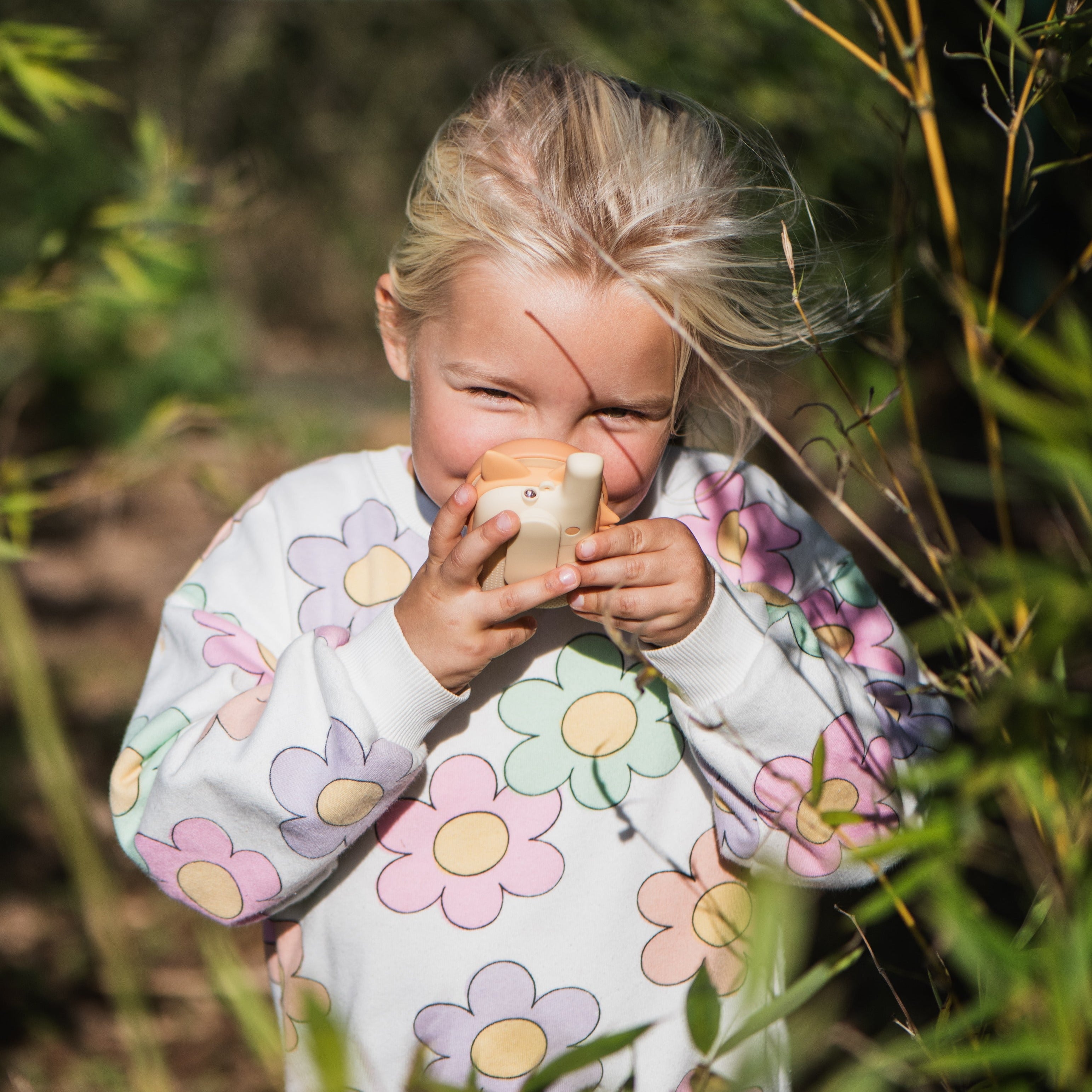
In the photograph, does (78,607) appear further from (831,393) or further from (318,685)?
(318,685)

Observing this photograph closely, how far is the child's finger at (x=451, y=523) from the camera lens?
0.79 m

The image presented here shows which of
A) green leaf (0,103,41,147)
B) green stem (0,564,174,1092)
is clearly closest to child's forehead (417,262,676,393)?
green stem (0,564,174,1092)

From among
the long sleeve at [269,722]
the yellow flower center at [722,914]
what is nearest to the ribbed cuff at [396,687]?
the long sleeve at [269,722]

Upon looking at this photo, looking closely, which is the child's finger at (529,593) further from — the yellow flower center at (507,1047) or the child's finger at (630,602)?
the yellow flower center at (507,1047)

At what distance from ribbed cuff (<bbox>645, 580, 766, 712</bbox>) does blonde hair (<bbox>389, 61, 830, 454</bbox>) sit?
0.20 meters

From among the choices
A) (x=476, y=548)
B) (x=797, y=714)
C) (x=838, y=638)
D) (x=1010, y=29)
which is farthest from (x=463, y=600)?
(x=1010, y=29)

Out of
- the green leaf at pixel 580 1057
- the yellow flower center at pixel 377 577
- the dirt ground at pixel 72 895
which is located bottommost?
the dirt ground at pixel 72 895

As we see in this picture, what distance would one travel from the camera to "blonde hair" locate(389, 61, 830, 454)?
2.83ft

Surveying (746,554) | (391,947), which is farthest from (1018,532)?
(391,947)

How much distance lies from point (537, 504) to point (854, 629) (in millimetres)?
400

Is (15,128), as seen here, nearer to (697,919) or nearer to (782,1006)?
A: (697,919)

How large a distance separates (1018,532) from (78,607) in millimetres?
2916

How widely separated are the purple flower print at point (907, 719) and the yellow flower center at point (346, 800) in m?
0.44

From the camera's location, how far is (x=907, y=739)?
939 millimetres
